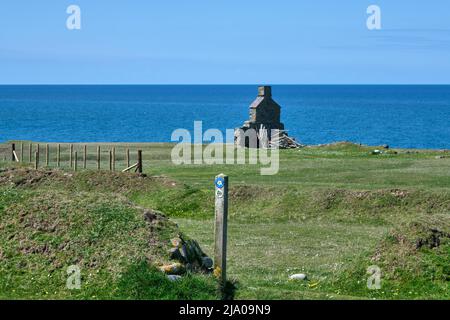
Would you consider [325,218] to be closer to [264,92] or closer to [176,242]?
[176,242]

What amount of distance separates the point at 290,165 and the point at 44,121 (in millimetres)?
148941

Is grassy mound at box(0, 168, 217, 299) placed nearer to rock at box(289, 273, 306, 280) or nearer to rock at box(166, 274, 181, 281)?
rock at box(166, 274, 181, 281)

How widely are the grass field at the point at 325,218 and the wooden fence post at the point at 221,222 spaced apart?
62 centimetres

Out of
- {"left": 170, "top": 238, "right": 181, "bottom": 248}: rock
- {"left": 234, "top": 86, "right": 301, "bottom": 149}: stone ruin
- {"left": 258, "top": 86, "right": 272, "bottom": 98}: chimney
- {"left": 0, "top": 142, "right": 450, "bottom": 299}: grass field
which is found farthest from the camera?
{"left": 258, "top": 86, "right": 272, "bottom": 98}: chimney

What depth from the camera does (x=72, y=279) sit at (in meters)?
19.3

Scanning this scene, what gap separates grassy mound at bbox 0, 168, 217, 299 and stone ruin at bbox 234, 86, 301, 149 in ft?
174

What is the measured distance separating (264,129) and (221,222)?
59.1m

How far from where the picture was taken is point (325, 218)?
1416 inches

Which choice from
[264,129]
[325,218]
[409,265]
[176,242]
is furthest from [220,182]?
[264,129]

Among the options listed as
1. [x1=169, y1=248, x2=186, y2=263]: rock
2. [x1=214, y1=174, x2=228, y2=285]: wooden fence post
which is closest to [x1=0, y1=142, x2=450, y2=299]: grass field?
[x1=214, y1=174, x2=228, y2=285]: wooden fence post

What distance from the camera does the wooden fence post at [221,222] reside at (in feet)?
61.9

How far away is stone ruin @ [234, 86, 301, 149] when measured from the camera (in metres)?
76.6

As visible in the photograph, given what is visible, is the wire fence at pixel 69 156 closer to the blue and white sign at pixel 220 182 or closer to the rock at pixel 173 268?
the rock at pixel 173 268
